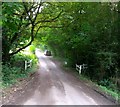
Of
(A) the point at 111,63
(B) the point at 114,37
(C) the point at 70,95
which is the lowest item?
(C) the point at 70,95

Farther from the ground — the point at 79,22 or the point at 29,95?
the point at 79,22

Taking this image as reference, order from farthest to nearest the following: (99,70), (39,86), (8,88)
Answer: (99,70) → (39,86) → (8,88)

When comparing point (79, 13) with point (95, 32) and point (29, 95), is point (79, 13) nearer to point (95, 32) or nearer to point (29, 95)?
point (95, 32)

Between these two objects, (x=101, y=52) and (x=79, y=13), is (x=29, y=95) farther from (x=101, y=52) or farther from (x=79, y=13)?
(x=79, y=13)

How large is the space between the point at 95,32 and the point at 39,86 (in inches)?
238

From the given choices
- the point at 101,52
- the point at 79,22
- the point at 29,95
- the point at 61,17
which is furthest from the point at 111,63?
the point at 29,95

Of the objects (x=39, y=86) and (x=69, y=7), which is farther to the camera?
(x=69, y=7)

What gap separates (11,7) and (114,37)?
7.08 metres

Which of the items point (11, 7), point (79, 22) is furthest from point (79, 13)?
point (11, 7)

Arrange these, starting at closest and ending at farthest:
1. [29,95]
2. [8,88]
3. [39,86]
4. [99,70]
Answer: [29,95]
[8,88]
[39,86]
[99,70]

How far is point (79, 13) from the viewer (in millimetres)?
17266

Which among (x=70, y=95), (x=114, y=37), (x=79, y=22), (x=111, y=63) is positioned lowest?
(x=70, y=95)

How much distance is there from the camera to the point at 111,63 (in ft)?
48.7

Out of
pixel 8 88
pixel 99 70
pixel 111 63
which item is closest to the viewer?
pixel 8 88
